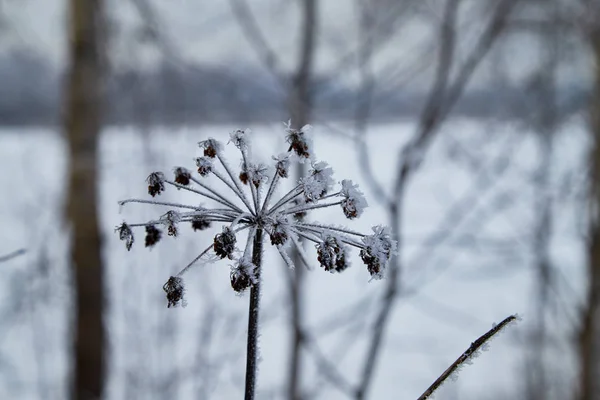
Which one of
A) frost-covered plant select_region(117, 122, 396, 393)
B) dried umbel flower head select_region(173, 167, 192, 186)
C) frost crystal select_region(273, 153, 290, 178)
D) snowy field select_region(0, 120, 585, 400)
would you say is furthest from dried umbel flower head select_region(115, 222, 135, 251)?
snowy field select_region(0, 120, 585, 400)

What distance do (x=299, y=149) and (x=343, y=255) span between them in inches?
6.3

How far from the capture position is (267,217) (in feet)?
2.63

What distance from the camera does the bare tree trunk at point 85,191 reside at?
5023mm

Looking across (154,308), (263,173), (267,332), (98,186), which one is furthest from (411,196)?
(263,173)

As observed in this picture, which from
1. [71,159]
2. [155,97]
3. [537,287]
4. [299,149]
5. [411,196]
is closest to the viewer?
[299,149]

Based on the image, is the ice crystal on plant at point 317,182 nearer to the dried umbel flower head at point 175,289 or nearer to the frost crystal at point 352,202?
the frost crystal at point 352,202

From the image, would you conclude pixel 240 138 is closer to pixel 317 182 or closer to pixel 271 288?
pixel 317 182

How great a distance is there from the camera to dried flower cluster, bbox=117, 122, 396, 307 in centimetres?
74

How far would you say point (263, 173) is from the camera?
2.89 feet

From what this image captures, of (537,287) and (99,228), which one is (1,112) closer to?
(99,228)

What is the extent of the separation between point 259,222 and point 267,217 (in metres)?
0.01

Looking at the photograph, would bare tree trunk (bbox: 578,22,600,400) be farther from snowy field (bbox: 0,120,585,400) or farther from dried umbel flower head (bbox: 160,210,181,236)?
dried umbel flower head (bbox: 160,210,181,236)

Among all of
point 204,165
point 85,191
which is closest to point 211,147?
point 204,165

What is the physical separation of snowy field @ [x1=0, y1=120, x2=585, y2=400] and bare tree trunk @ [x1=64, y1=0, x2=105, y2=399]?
0.35 meters
